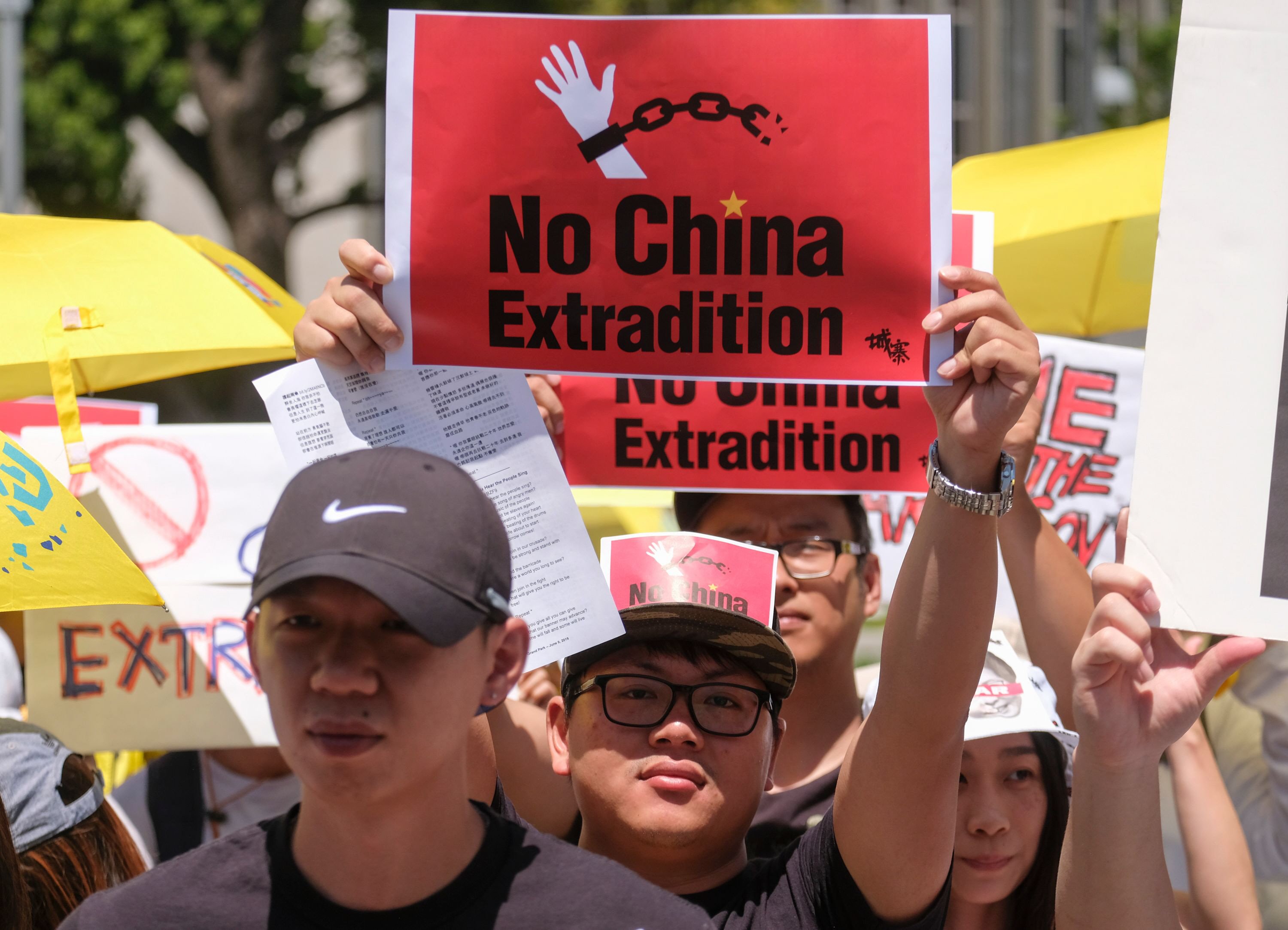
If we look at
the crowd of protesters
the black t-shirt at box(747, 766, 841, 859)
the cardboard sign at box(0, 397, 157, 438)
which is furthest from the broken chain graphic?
the cardboard sign at box(0, 397, 157, 438)

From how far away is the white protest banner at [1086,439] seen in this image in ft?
12.2

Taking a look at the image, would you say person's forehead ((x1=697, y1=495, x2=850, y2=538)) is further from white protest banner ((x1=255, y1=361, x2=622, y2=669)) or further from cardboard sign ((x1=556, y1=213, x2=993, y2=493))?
white protest banner ((x1=255, y1=361, x2=622, y2=669))

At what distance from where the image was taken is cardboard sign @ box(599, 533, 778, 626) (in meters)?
2.42

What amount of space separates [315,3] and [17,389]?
23.0 meters

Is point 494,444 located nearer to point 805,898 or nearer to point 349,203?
point 805,898

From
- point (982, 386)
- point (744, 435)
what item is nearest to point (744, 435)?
point (744, 435)

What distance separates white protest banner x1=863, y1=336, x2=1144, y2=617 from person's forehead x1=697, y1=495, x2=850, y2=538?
754 mm

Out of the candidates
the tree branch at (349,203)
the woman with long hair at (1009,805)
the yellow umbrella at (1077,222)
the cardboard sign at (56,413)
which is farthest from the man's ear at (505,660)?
the tree branch at (349,203)

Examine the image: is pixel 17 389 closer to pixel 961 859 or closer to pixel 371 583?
pixel 371 583

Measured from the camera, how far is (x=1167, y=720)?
6.21 ft

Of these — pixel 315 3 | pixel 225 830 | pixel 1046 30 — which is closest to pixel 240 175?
pixel 315 3

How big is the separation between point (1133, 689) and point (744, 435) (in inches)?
44.7

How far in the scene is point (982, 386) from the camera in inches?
75.7

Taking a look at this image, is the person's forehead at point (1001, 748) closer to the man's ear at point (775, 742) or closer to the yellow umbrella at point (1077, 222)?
the man's ear at point (775, 742)
